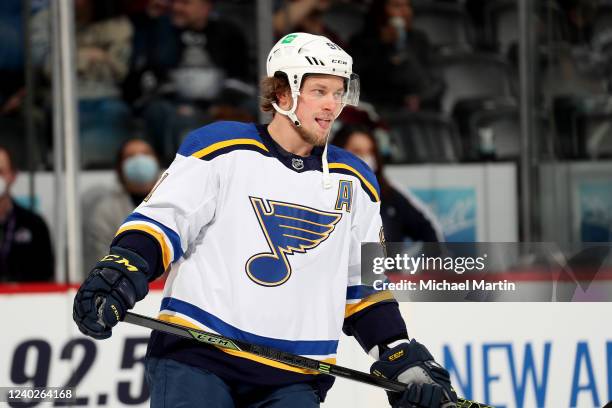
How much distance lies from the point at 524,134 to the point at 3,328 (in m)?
2.09

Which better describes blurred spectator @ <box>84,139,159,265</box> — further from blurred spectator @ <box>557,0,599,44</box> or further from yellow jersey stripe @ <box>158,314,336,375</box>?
blurred spectator @ <box>557,0,599,44</box>

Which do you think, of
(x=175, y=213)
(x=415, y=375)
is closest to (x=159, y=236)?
(x=175, y=213)

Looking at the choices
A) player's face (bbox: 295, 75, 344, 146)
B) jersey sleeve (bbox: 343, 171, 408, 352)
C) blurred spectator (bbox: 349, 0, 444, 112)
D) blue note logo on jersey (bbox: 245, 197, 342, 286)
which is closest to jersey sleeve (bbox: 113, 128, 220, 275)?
blue note logo on jersey (bbox: 245, 197, 342, 286)

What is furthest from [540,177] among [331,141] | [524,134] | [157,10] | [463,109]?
[157,10]

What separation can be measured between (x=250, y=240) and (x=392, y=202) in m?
1.94

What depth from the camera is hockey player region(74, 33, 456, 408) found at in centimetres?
243

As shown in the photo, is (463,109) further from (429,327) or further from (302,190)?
(302,190)

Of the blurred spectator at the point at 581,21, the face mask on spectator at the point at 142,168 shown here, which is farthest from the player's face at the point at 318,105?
the blurred spectator at the point at 581,21

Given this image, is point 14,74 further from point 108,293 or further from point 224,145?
point 108,293

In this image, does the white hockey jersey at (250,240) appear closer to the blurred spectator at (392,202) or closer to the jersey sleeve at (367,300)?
the jersey sleeve at (367,300)

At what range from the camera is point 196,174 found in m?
2.45

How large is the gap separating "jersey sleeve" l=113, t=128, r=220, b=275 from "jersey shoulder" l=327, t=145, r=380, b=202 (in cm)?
27

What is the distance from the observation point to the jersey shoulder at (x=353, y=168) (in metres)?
2.58

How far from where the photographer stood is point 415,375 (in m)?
2.57
